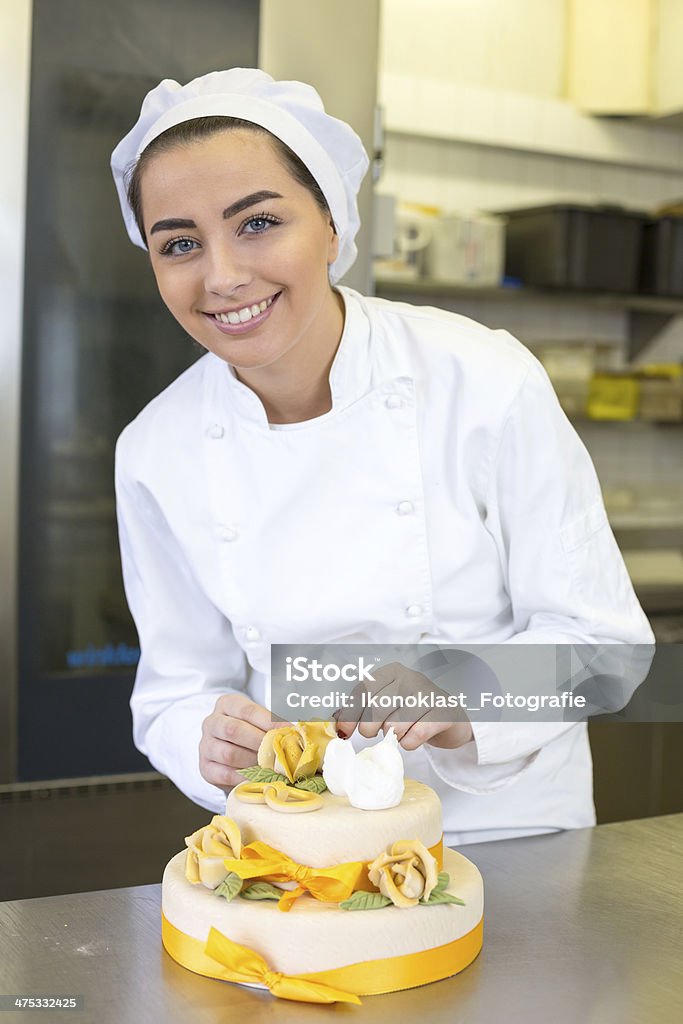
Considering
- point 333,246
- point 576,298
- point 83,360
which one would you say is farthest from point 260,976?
point 576,298

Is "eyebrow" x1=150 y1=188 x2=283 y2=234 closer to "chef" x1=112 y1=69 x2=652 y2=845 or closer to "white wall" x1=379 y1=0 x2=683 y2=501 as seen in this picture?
"chef" x1=112 y1=69 x2=652 y2=845

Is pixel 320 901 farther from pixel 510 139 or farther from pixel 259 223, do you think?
pixel 510 139

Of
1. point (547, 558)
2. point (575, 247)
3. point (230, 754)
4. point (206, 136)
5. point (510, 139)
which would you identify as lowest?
point (230, 754)

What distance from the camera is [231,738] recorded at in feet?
3.55

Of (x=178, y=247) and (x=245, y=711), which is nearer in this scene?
(x=245, y=711)

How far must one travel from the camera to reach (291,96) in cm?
122

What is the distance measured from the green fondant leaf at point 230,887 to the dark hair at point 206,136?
0.67 m

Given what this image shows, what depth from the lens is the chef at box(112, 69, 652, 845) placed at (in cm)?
117

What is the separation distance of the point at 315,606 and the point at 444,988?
45cm

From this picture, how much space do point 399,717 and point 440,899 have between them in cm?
18

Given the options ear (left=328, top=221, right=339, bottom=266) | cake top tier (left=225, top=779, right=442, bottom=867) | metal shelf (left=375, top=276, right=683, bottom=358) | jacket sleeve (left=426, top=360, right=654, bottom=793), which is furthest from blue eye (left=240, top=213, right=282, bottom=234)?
metal shelf (left=375, top=276, right=683, bottom=358)

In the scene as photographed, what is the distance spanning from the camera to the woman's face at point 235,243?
3.75 feet

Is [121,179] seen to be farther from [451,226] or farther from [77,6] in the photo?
[451,226]

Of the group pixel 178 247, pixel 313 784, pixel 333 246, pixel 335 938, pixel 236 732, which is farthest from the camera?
pixel 333 246
